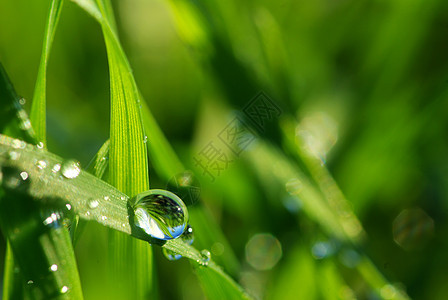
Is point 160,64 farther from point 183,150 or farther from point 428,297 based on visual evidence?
point 428,297

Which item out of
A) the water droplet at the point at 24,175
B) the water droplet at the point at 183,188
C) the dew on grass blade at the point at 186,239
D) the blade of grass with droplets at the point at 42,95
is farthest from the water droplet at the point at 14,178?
the water droplet at the point at 183,188

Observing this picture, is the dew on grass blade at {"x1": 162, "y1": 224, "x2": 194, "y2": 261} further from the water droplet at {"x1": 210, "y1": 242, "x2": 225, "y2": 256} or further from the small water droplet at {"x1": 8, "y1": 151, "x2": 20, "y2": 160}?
the small water droplet at {"x1": 8, "y1": 151, "x2": 20, "y2": 160}

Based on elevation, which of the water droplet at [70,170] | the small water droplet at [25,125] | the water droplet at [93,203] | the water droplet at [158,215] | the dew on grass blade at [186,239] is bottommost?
the dew on grass blade at [186,239]

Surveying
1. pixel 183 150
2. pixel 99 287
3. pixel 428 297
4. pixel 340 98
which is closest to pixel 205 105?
pixel 183 150

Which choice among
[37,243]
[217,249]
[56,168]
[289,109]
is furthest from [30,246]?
[289,109]

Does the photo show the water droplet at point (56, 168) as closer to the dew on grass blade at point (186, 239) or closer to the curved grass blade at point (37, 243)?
the curved grass blade at point (37, 243)

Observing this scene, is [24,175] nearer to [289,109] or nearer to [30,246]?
[30,246]
